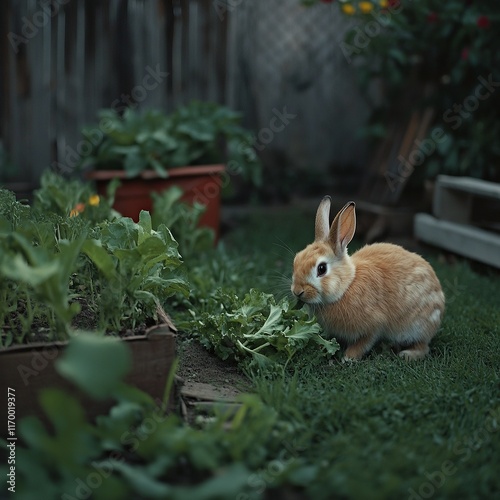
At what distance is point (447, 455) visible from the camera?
2.34m

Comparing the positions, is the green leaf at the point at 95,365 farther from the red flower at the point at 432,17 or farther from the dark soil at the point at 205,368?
the red flower at the point at 432,17

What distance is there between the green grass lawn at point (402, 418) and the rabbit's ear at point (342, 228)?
1.74ft

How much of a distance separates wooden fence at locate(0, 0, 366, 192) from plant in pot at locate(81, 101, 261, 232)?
1.06m

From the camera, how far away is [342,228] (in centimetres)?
A: 337

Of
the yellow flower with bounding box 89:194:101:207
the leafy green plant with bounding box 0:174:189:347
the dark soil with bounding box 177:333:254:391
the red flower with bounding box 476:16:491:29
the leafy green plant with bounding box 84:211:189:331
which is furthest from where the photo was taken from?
the red flower with bounding box 476:16:491:29

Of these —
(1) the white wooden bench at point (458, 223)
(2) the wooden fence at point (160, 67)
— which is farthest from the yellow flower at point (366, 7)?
(2) the wooden fence at point (160, 67)

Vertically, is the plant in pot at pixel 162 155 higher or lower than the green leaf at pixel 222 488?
higher

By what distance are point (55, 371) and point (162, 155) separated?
3093 mm

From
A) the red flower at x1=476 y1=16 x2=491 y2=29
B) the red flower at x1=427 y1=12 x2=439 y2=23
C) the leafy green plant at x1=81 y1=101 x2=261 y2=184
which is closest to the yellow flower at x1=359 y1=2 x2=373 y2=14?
the red flower at x1=427 y1=12 x2=439 y2=23

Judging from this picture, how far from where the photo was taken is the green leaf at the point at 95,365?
192cm

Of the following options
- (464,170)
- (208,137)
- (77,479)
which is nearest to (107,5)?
(208,137)

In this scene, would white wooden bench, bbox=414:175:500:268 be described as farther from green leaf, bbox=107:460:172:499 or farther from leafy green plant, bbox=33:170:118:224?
green leaf, bbox=107:460:172:499

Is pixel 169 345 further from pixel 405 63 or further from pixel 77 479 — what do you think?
pixel 405 63

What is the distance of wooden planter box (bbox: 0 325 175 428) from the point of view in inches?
101
